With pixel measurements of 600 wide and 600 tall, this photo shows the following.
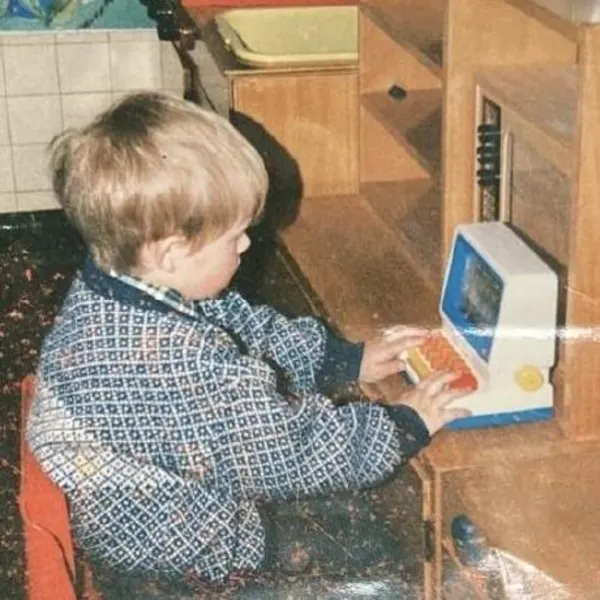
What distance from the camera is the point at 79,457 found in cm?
118

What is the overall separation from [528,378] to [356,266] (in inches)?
23.6

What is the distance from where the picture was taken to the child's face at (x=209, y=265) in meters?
1.25

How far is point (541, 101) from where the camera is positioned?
4.84 feet

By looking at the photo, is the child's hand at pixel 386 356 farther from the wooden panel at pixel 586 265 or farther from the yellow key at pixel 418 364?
the wooden panel at pixel 586 265

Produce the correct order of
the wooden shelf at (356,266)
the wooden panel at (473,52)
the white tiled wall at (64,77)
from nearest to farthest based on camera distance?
the wooden panel at (473,52), the wooden shelf at (356,266), the white tiled wall at (64,77)

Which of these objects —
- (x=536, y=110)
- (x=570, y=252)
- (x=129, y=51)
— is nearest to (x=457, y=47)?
(x=536, y=110)

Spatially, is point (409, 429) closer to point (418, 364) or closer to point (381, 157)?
point (418, 364)

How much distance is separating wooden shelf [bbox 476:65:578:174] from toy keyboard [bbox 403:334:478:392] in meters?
0.24

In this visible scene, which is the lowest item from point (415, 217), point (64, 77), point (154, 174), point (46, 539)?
point (64, 77)

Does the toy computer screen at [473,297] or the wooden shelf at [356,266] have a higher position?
the toy computer screen at [473,297]

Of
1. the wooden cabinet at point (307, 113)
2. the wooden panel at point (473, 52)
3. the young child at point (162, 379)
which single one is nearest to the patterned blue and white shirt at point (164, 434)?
the young child at point (162, 379)

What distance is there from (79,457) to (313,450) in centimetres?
23

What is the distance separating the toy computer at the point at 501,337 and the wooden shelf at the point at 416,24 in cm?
37

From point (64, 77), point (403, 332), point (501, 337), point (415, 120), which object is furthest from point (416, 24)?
point (64, 77)
